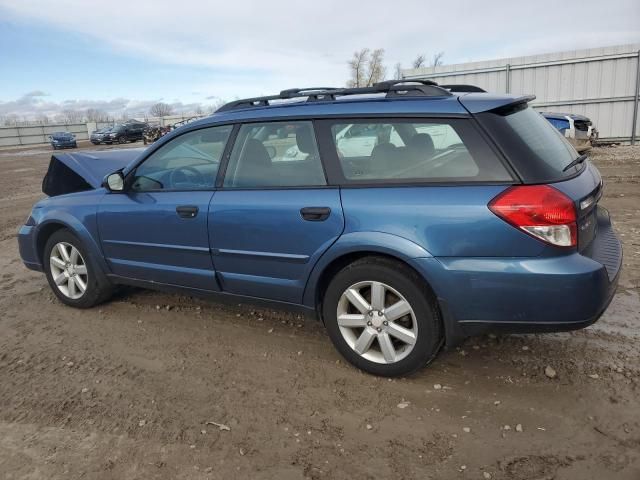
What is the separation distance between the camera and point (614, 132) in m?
17.1

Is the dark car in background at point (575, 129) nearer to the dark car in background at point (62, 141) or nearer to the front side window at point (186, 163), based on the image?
the front side window at point (186, 163)

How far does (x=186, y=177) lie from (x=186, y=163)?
0.15 metres

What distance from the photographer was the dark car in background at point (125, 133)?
36.1m

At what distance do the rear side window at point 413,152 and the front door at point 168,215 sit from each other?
3.30ft

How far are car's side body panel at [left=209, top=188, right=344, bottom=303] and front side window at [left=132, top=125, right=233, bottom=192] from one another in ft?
0.96

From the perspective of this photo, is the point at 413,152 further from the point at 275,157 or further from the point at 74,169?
the point at 74,169

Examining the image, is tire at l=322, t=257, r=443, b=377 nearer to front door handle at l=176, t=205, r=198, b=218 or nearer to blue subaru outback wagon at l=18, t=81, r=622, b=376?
blue subaru outback wagon at l=18, t=81, r=622, b=376

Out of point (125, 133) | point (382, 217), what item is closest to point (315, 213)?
point (382, 217)

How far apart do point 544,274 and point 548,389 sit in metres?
0.81

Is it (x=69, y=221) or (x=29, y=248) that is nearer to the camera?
(x=69, y=221)

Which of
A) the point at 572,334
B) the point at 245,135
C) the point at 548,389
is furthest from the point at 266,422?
the point at 572,334

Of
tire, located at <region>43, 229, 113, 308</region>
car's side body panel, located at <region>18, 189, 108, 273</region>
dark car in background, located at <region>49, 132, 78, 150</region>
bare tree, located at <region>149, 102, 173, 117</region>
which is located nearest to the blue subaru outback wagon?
car's side body panel, located at <region>18, 189, 108, 273</region>

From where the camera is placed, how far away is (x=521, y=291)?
2635 millimetres

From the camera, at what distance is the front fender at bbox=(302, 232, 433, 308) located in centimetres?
283
